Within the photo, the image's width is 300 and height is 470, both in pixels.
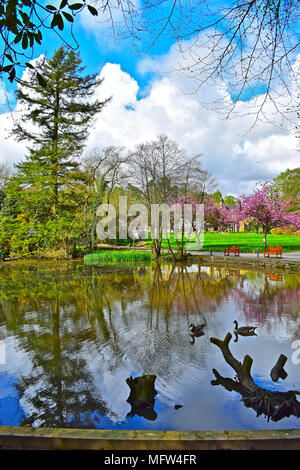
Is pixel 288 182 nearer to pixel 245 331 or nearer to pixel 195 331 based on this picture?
pixel 245 331

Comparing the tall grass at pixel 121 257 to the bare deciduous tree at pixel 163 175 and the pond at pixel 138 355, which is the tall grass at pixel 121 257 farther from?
the pond at pixel 138 355

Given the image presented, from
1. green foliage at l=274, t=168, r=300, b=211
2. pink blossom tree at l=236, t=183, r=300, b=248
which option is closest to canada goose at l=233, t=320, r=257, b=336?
pink blossom tree at l=236, t=183, r=300, b=248

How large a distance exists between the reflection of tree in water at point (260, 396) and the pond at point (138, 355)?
44 millimetres

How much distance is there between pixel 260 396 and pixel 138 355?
2.24 meters

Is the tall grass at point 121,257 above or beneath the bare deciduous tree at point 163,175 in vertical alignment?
beneath

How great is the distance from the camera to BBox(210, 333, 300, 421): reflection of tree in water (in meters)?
3.57

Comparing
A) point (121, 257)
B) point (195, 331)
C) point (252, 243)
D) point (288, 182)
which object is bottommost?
point (195, 331)

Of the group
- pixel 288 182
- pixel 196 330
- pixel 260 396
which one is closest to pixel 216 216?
pixel 288 182

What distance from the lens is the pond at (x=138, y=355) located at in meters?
3.61

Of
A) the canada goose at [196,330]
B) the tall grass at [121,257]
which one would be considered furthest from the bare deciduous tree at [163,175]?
the canada goose at [196,330]

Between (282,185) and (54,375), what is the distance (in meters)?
45.1

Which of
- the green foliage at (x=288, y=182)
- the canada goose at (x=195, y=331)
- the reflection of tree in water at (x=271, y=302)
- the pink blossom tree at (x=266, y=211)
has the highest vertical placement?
the green foliage at (x=288, y=182)

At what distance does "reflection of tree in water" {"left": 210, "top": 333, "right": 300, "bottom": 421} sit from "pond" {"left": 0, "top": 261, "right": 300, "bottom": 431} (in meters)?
0.04

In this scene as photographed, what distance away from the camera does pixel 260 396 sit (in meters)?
3.81
